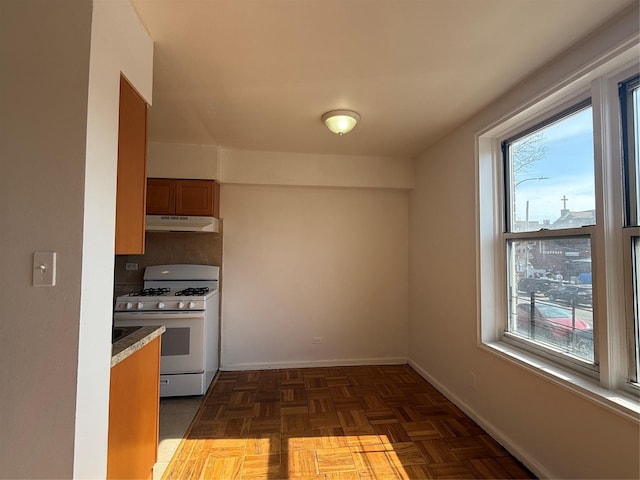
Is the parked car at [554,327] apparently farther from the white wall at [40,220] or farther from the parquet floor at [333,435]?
the white wall at [40,220]

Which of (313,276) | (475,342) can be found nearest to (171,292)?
(313,276)

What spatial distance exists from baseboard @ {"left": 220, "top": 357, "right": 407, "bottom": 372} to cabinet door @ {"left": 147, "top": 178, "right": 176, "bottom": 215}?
Answer: 1.89 meters

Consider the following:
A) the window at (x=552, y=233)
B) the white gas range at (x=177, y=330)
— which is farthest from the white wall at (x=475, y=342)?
the white gas range at (x=177, y=330)

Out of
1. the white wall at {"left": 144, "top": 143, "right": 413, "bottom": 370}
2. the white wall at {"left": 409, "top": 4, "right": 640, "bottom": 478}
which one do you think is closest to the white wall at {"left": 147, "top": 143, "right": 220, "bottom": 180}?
the white wall at {"left": 144, "top": 143, "right": 413, "bottom": 370}

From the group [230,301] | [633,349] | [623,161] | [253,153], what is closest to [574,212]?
[623,161]

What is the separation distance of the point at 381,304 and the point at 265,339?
4.92ft

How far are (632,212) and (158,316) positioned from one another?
3477 mm

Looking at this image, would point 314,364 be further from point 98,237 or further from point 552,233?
point 98,237

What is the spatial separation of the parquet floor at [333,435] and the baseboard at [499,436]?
0.05 m

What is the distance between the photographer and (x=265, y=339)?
3.73 m

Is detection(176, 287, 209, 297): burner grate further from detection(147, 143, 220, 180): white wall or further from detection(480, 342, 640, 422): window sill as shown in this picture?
detection(480, 342, 640, 422): window sill

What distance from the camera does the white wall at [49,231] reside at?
1.04m

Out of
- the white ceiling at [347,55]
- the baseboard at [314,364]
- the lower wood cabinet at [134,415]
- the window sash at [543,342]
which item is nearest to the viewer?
the lower wood cabinet at [134,415]

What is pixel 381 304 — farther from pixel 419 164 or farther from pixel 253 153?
pixel 253 153
